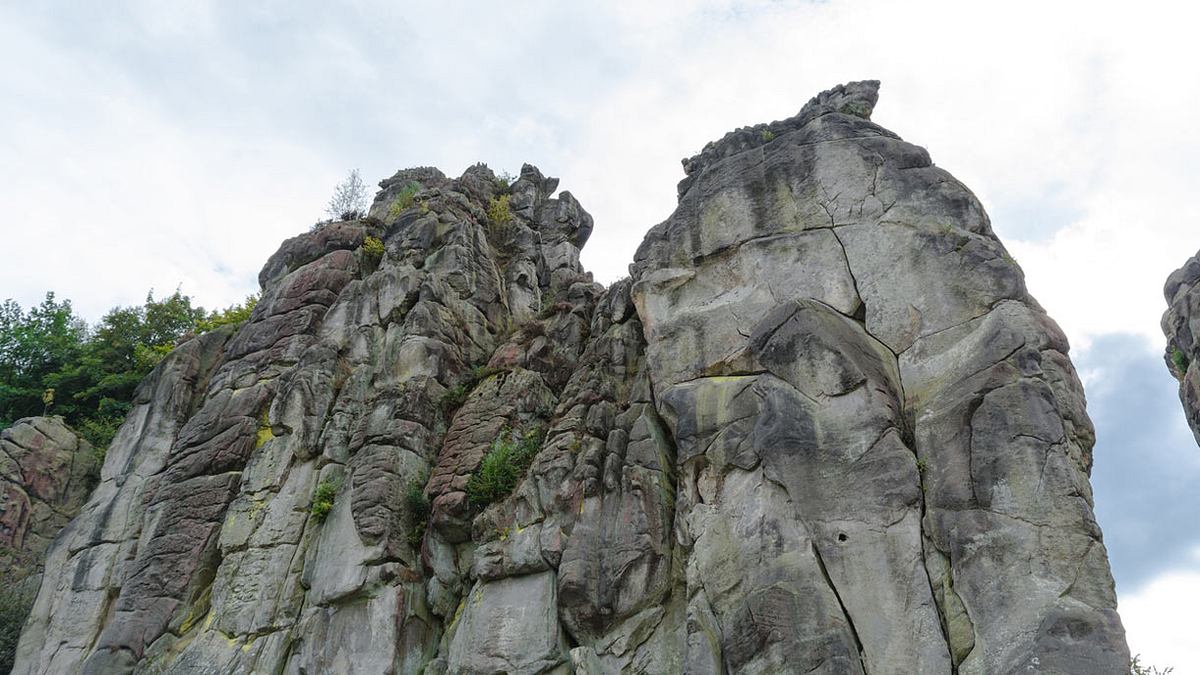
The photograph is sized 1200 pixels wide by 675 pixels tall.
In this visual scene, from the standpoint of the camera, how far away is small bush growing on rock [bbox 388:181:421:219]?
32531 mm

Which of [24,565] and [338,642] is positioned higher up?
[24,565]

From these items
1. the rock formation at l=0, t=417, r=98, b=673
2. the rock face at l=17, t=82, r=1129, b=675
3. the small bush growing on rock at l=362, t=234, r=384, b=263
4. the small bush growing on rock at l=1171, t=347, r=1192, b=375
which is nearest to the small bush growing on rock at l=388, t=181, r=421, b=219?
the small bush growing on rock at l=362, t=234, r=384, b=263

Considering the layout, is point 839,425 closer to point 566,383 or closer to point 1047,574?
point 1047,574

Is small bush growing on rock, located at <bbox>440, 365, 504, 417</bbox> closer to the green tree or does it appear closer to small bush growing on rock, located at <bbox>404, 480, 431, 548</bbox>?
small bush growing on rock, located at <bbox>404, 480, 431, 548</bbox>

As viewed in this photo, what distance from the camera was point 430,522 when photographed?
21344mm

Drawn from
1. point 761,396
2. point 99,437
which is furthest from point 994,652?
point 99,437

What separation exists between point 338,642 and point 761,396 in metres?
10.3

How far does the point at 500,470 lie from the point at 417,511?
7.65 feet

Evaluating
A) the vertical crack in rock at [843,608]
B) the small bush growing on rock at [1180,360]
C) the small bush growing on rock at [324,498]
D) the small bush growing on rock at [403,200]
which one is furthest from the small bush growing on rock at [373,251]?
the small bush growing on rock at [1180,360]

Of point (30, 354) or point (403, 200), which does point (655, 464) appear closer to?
point (403, 200)

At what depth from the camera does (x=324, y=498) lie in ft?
74.0

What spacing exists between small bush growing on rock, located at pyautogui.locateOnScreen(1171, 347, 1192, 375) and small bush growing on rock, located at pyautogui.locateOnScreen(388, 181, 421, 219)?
95.8 ft

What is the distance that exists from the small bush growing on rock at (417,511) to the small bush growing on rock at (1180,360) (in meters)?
29.5

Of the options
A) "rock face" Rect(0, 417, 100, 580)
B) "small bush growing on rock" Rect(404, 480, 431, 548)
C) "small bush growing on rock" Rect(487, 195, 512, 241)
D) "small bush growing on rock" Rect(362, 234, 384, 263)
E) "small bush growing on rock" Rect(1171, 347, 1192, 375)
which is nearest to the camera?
"small bush growing on rock" Rect(404, 480, 431, 548)
